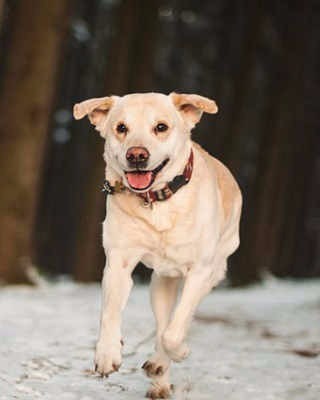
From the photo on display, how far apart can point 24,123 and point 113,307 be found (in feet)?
26.6

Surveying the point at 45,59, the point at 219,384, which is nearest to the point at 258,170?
the point at 45,59

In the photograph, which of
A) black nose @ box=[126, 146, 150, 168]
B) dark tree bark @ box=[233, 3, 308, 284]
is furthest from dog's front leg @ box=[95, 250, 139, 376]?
dark tree bark @ box=[233, 3, 308, 284]

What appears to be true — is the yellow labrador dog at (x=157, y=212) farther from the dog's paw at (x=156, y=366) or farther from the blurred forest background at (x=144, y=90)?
the blurred forest background at (x=144, y=90)

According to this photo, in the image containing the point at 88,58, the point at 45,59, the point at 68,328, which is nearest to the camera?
the point at 68,328

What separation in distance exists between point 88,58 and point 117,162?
72.5ft

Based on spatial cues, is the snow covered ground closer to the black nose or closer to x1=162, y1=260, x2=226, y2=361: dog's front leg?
x1=162, y1=260, x2=226, y2=361: dog's front leg

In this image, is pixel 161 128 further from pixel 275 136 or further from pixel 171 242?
pixel 275 136

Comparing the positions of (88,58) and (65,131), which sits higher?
(88,58)

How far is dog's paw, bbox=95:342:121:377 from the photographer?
4824 mm

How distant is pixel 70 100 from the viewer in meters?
28.4

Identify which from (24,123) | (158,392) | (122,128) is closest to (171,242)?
(122,128)

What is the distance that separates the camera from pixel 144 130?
5000mm

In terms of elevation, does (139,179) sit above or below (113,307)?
above

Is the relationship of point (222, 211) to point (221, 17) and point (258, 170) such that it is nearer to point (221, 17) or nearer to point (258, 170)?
point (258, 170)
